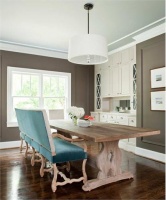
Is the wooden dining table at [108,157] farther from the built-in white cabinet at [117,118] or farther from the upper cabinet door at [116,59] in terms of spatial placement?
the upper cabinet door at [116,59]

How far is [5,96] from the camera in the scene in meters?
4.73

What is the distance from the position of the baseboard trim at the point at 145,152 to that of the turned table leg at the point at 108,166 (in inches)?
46.1

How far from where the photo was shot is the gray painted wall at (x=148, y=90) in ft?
12.1

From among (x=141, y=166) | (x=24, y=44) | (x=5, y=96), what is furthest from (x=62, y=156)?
(x=24, y=44)

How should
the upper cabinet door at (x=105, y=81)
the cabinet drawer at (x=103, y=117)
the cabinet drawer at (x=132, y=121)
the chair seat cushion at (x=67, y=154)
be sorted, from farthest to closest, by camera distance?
the upper cabinet door at (x=105, y=81), the cabinet drawer at (x=103, y=117), the cabinet drawer at (x=132, y=121), the chair seat cushion at (x=67, y=154)

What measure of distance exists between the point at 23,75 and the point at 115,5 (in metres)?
3.07

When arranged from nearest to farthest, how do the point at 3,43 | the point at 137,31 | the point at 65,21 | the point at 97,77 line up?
the point at 65,21
the point at 137,31
the point at 3,43
the point at 97,77

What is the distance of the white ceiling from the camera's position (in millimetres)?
2961

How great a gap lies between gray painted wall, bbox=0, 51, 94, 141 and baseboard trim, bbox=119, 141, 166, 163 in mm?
1828

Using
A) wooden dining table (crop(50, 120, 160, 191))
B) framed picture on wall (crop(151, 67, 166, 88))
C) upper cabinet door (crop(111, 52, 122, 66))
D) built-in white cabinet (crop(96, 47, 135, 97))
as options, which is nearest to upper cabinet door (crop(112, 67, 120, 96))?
built-in white cabinet (crop(96, 47, 135, 97))

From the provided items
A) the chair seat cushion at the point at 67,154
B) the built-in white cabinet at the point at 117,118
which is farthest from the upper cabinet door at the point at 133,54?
the chair seat cushion at the point at 67,154

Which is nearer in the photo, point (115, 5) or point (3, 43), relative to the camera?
point (115, 5)

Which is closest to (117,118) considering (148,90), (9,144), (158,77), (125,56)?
(148,90)

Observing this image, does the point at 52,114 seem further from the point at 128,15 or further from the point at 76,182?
the point at 128,15
